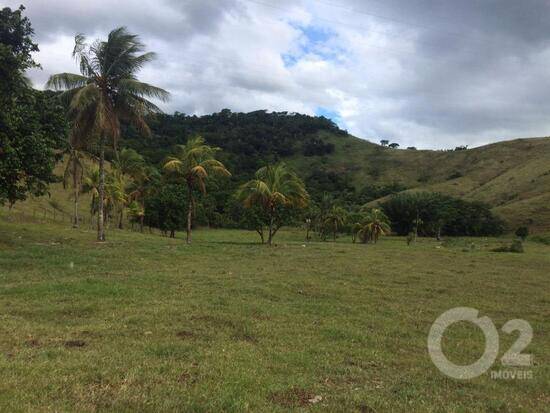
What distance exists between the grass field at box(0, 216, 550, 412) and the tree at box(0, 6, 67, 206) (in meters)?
5.13

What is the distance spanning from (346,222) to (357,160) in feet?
274

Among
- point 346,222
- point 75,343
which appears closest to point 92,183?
point 346,222

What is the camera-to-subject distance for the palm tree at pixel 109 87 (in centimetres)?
2677

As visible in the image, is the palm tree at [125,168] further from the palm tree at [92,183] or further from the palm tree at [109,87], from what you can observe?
the palm tree at [109,87]

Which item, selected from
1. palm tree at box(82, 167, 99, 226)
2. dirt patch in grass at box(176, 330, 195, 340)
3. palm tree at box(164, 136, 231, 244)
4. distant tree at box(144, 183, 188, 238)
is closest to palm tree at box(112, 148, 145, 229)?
palm tree at box(82, 167, 99, 226)

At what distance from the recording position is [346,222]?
6475cm

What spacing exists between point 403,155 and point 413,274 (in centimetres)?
13040

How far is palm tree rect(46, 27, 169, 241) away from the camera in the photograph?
26766 mm

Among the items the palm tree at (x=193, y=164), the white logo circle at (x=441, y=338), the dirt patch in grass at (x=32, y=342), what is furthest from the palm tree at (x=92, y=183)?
the dirt patch in grass at (x=32, y=342)

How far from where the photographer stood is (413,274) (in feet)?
67.2

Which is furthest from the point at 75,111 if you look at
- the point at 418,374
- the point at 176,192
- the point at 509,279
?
the point at 176,192

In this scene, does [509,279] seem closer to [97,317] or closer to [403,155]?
[97,317]

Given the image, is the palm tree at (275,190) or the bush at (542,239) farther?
the bush at (542,239)

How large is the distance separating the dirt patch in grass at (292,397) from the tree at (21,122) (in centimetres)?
1683
